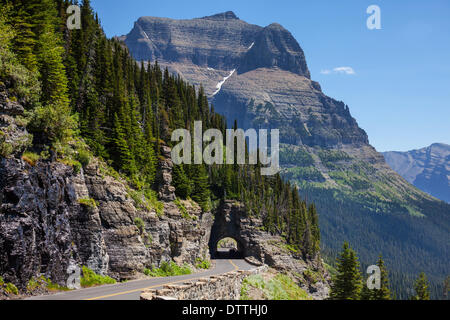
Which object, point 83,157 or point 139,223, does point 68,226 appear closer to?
point 83,157

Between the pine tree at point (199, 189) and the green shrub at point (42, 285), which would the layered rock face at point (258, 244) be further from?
the green shrub at point (42, 285)

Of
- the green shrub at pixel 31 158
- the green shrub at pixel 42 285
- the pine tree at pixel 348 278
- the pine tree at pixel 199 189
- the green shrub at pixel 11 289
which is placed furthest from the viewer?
the pine tree at pixel 199 189

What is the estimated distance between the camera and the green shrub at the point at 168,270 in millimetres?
42088

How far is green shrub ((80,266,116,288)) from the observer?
30.6 meters

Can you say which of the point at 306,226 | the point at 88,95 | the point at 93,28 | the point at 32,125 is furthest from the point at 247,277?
the point at 306,226

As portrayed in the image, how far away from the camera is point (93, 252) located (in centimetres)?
3334

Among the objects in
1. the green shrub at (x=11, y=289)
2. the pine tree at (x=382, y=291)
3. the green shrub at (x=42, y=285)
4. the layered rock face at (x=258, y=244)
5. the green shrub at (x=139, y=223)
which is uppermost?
the green shrub at (x=139, y=223)

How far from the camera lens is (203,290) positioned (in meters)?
21.1

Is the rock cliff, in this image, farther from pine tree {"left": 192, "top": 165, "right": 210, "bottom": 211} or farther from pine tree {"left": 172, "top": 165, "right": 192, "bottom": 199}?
pine tree {"left": 192, "top": 165, "right": 210, "bottom": 211}

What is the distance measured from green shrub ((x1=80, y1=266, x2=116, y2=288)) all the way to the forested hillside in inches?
379

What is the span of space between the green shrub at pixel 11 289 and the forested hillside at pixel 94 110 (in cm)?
820

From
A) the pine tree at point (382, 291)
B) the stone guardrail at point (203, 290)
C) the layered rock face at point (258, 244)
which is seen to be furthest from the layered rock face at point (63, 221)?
the layered rock face at point (258, 244)

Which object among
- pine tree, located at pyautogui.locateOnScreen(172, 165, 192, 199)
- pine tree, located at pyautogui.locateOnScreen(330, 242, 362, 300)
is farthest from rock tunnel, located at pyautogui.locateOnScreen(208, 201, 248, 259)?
pine tree, located at pyautogui.locateOnScreen(330, 242, 362, 300)
